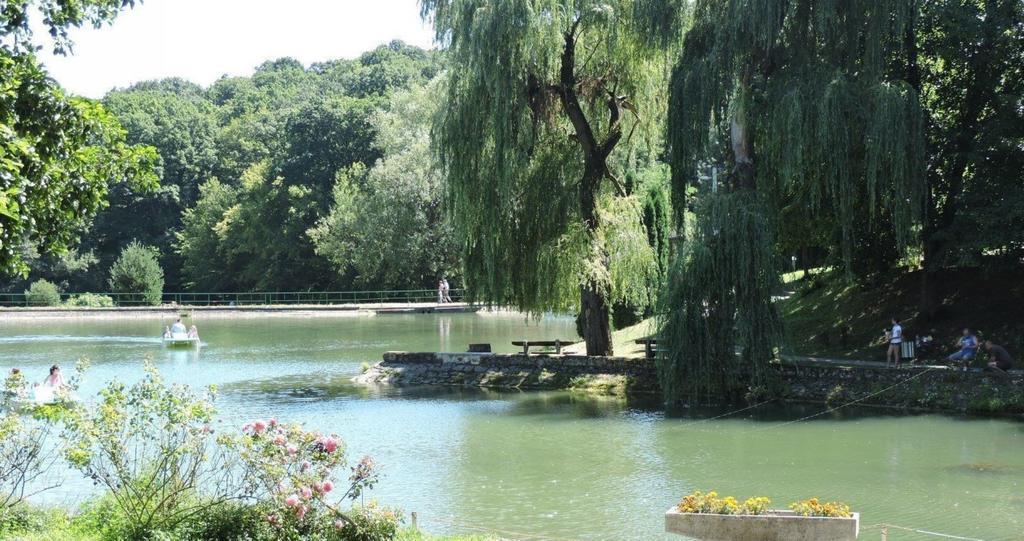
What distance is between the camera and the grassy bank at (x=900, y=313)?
1091 inches

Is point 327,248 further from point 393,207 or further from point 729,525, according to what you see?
point 729,525

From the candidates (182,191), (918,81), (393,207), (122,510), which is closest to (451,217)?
(918,81)

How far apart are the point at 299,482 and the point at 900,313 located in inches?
927

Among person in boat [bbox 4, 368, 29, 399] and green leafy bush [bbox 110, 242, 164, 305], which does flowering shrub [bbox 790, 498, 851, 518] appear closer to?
Answer: person in boat [bbox 4, 368, 29, 399]

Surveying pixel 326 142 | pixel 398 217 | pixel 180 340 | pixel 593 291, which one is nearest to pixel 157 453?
pixel 593 291

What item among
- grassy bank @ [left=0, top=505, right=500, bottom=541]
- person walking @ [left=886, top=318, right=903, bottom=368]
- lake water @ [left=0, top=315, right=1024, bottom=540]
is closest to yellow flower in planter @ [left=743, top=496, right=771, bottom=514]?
grassy bank @ [left=0, top=505, right=500, bottom=541]

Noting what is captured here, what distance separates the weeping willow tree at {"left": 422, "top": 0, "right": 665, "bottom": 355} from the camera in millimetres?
27875

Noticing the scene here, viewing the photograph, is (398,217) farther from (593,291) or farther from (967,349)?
(967,349)

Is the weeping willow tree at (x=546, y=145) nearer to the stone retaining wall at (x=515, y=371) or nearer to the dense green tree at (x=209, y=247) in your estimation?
the stone retaining wall at (x=515, y=371)

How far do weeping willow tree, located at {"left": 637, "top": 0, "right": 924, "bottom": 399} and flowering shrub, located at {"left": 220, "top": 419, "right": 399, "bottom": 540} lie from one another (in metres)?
15.2

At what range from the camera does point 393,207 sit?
64.6 m

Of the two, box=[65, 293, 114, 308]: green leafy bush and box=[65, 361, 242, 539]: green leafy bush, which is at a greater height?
box=[65, 293, 114, 308]: green leafy bush

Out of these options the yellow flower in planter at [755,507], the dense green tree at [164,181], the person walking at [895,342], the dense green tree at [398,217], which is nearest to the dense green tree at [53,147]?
the yellow flower in planter at [755,507]

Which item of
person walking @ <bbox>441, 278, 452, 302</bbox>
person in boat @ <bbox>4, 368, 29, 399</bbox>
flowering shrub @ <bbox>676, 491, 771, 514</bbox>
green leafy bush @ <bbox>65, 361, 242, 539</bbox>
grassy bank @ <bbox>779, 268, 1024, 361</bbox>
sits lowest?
flowering shrub @ <bbox>676, 491, 771, 514</bbox>
